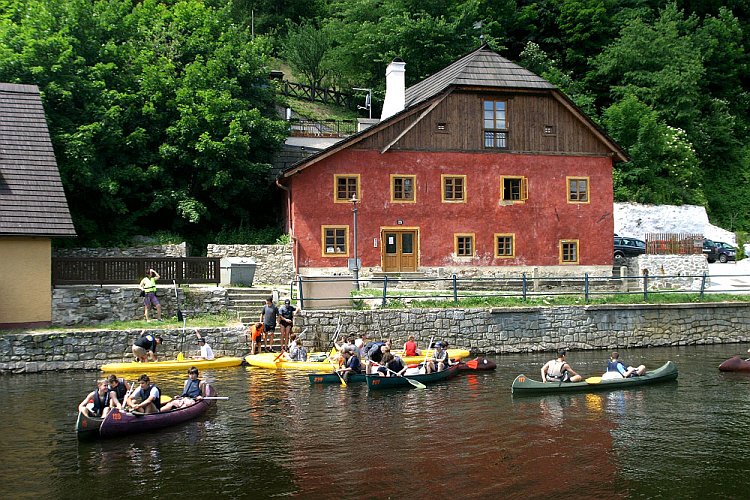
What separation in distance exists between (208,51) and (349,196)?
1425cm

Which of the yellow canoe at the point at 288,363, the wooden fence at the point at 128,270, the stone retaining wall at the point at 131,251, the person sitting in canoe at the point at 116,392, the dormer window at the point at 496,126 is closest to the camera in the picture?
the person sitting in canoe at the point at 116,392

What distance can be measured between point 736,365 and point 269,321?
14774mm

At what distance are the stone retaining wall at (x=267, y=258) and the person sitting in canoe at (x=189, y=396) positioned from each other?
16.5 meters

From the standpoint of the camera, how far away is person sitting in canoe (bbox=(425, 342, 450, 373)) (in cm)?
2212

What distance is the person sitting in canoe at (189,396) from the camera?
17.4 meters

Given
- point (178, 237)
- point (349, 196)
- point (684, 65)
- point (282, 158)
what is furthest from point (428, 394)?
point (684, 65)

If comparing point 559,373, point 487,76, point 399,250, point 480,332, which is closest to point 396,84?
point 487,76

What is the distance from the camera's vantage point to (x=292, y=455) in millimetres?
14695

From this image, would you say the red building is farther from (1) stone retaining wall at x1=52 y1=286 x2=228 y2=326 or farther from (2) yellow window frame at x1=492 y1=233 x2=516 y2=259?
(1) stone retaining wall at x1=52 y1=286 x2=228 y2=326

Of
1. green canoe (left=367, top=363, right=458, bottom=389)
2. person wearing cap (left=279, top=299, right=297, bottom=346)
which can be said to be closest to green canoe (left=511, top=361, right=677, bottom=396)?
green canoe (left=367, top=363, right=458, bottom=389)

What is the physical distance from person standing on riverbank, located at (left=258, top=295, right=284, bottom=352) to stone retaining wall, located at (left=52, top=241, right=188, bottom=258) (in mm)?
11015

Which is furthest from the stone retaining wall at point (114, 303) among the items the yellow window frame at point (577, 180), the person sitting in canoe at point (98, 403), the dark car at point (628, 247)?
the dark car at point (628, 247)

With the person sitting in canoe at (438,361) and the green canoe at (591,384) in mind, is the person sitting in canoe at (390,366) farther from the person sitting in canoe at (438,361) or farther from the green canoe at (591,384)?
the green canoe at (591,384)

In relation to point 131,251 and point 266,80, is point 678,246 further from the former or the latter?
point 131,251
